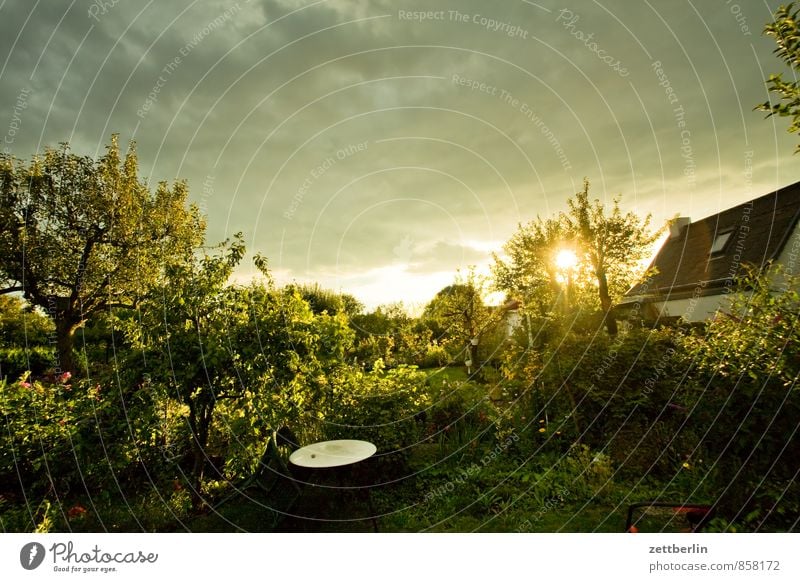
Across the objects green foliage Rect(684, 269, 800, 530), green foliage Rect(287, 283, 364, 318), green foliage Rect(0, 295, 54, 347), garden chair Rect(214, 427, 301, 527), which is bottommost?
garden chair Rect(214, 427, 301, 527)

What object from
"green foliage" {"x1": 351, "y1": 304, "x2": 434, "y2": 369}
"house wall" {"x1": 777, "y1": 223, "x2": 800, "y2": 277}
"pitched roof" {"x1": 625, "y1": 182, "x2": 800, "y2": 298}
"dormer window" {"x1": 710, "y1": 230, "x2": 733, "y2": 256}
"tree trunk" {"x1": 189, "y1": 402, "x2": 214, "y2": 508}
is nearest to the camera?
"tree trunk" {"x1": 189, "y1": 402, "x2": 214, "y2": 508}

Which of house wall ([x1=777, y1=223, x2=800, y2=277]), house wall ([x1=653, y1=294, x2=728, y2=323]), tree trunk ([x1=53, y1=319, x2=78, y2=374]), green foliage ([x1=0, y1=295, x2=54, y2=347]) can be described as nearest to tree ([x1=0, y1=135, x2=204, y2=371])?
tree trunk ([x1=53, y1=319, x2=78, y2=374])

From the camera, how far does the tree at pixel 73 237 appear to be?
54.2ft

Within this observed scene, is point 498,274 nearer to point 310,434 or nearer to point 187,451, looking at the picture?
point 310,434

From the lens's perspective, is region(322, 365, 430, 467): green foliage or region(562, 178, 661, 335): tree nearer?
region(322, 365, 430, 467): green foliage

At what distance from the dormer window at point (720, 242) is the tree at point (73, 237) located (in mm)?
30801

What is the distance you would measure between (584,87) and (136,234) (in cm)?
2059

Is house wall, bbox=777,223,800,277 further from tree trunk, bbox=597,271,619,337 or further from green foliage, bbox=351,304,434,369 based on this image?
green foliage, bbox=351,304,434,369

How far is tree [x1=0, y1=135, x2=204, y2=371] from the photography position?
16516 mm

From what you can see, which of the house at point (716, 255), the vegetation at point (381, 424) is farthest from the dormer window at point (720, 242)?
the vegetation at point (381, 424)

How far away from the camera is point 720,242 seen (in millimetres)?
24344

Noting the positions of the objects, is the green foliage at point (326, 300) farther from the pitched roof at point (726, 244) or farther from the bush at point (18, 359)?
the pitched roof at point (726, 244)

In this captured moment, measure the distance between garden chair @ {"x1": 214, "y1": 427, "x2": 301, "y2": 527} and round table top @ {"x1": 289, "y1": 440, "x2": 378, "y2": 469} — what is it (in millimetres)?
746

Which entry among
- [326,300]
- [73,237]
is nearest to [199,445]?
[73,237]
